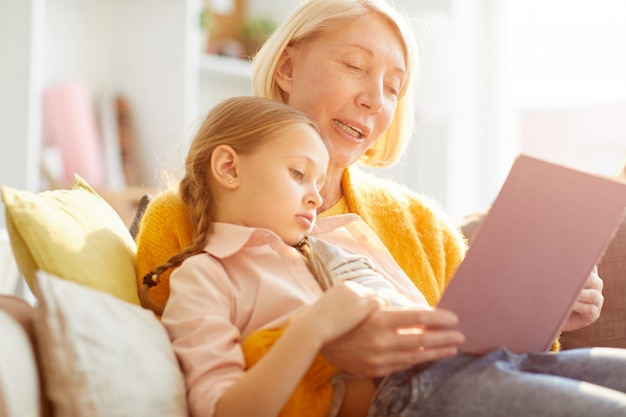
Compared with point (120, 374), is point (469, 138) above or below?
below

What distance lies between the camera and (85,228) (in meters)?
1.30

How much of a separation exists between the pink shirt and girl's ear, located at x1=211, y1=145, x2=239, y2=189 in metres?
0.07

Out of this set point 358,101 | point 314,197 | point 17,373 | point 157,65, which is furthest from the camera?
point 157,65

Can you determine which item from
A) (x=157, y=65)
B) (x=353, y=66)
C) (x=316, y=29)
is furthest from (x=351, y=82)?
(x=157, y=65)

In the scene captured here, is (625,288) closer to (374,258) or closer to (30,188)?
(374,258)

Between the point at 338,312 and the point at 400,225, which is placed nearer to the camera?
the point at 338,312

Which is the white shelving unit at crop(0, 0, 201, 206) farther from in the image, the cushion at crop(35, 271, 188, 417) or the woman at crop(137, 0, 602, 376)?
the cushion at crop(35, 271, 188, 417)

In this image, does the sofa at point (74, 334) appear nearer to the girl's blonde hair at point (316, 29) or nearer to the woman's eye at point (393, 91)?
the girl's blonde hair at point (316, 29)

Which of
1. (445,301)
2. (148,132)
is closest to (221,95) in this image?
(148,132)

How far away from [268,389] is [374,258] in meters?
0.43

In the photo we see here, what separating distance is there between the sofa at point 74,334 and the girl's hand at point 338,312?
0.67ft

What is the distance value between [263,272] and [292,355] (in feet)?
0.73

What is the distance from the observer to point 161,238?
1406 mm

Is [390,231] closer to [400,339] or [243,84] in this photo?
[400,339]
